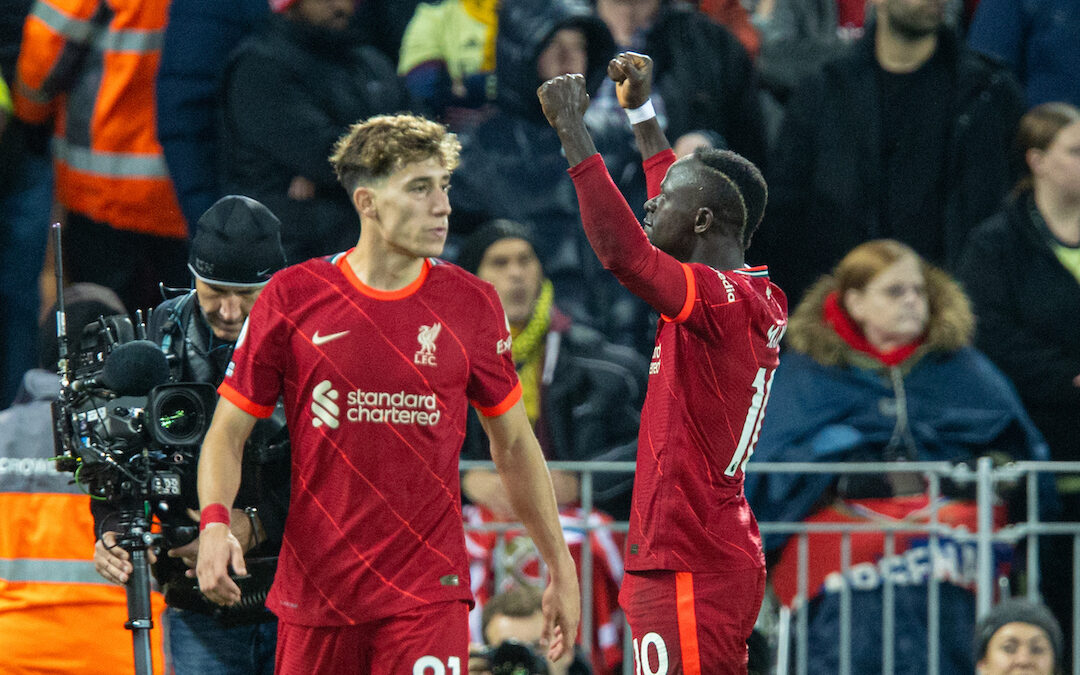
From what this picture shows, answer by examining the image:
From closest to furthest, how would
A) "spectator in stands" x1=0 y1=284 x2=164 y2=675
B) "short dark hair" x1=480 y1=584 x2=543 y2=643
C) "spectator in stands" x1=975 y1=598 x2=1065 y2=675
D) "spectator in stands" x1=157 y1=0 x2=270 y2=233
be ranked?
"spectator in stands" x1=0 y1=284 x2=164 y2=675 < "spectator in stands" x1=975 y1=598 x2=1065 y2=675 < "short dark hair" x1=480 y1=584 x2=543 y2=643 < "spectator in stands" x1=157 y1=0 x2=270 y2=233

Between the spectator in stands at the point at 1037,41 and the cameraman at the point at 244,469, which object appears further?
the spectator in stands at the point at 1037,41

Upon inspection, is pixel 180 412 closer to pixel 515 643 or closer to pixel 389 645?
pixel 389 645

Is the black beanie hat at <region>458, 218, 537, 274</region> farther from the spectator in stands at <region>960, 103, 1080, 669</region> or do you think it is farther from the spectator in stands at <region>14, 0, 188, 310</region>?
the spectator in stands at <region>960, 103, 1080, 669</region>

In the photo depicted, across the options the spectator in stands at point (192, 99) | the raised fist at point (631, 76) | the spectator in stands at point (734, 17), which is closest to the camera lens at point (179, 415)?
the raised fist at point (631, 76)

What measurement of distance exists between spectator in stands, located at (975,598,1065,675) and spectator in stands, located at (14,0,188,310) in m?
4.03

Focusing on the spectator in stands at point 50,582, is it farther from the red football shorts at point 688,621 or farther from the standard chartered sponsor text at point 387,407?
the red football shorts at point 688,621

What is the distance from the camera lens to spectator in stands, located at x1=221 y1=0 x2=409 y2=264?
802 centimetres

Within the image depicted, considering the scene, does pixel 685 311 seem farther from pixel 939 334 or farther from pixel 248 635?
pixel 939 334

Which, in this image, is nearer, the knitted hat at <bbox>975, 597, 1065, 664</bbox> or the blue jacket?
the knitted hat at <bbox>975, 597, 1065, 664</bbox>

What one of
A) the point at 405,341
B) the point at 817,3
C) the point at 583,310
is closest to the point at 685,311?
the point at 405,341

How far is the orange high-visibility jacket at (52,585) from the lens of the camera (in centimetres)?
584

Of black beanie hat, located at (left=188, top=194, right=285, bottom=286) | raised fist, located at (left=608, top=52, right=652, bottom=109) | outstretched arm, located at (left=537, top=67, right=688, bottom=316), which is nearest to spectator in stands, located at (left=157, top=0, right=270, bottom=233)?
black beanie hat, located at (left=188, top=194, right=285, bottom=286)

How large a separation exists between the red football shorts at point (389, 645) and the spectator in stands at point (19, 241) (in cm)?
387

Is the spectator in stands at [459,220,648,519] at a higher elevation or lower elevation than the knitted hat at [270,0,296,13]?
lower
